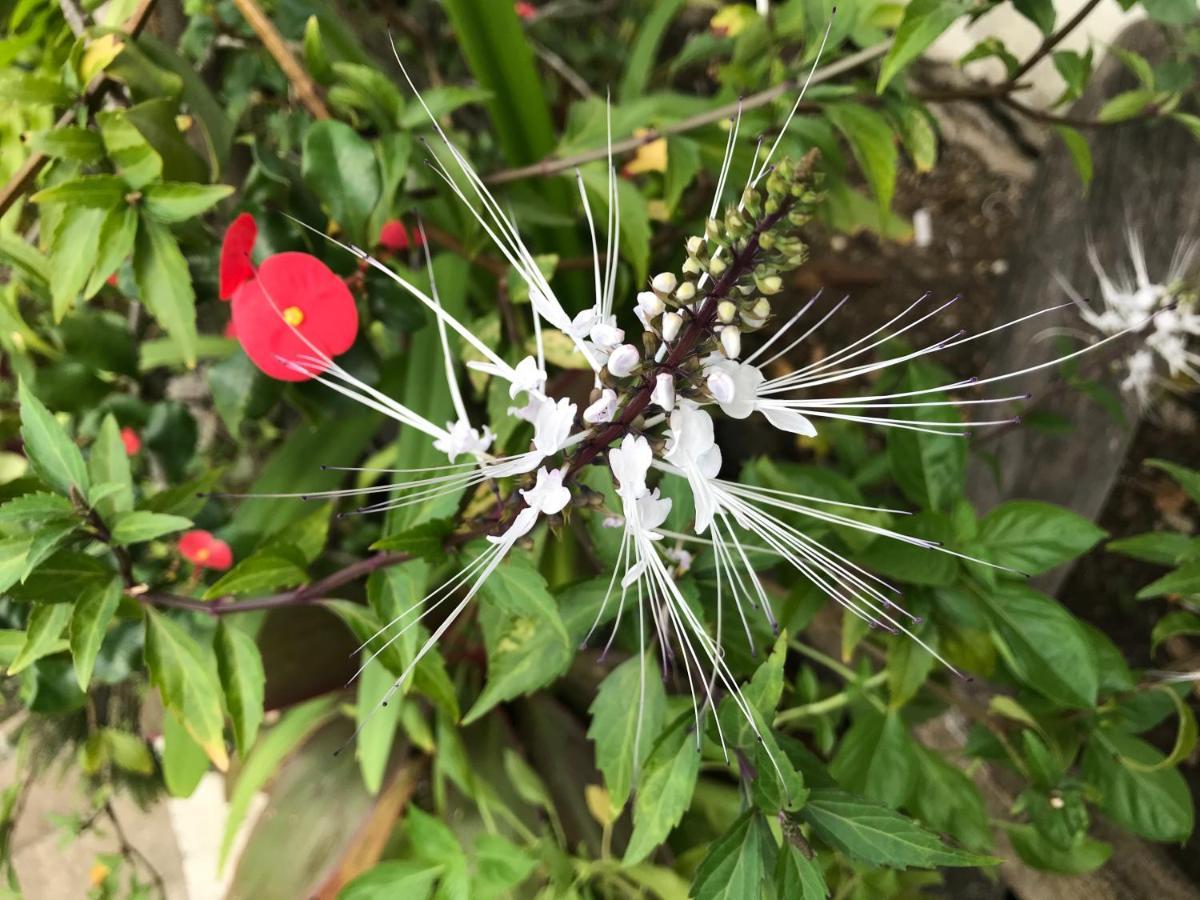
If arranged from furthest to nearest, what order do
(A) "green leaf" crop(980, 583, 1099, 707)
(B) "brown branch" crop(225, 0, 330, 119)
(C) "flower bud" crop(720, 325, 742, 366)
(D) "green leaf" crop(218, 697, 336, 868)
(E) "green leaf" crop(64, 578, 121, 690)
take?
(D) "green leaf" crop(218, 697, 336, 868) < (B) "brown branch" crop(225, 0, 330, 119) < (A) "green leaf" crop(980, 583, 1099, 707) < (E) "green leaf" crop(64, 578, 121, 690) < (C) "flower bud" crop(720, 325, 742, 366)

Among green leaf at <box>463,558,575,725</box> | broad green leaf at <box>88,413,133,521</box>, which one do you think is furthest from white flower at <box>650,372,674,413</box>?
broad green leaf at <box>88,413,133,521</box>

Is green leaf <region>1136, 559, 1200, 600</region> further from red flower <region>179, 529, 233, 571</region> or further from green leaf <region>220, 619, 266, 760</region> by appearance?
red flower <region>179, 529, 233, 571</region>

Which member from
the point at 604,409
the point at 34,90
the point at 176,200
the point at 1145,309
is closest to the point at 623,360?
the point at 604,409

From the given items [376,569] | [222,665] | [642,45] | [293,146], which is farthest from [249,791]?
[642,45]

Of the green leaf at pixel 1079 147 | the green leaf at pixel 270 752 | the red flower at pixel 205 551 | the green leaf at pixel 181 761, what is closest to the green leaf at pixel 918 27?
the green leaf at pixel 1079 147

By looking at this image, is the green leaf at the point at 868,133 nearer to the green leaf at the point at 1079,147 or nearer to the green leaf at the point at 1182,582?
the green leaf at the point at 1079,147

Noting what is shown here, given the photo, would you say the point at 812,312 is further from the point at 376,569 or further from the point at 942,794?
the point at 376,569
